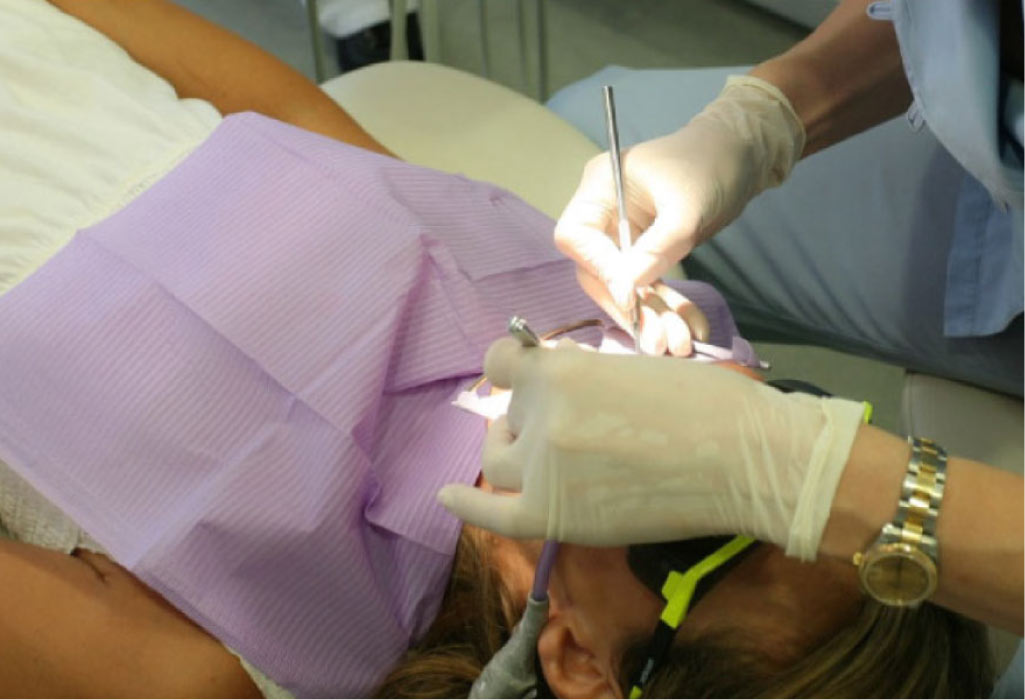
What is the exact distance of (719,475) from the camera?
0.81 meters

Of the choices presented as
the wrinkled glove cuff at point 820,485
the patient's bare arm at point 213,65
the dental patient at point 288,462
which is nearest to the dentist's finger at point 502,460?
the dental patient at point 288,462

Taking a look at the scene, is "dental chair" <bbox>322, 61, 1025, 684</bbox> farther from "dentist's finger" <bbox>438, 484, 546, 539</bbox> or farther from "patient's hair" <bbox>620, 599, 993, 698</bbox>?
"dentist's finger" <bbox>438, 484, 546, 539</bbox>

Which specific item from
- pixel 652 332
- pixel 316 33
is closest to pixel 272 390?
pixel 652 332

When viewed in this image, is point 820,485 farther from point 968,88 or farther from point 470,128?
point 470,128

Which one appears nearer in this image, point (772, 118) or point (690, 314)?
point (690, 314)

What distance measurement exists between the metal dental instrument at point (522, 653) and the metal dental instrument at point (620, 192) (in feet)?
0.56

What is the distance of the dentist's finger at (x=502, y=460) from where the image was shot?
89cm

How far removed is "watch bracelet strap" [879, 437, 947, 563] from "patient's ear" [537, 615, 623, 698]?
0.33m

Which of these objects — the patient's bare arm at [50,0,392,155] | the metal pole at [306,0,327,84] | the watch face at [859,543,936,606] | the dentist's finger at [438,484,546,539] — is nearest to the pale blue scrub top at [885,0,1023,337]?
the watch face at [859,543,936,606]

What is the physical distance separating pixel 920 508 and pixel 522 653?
1.27 ft

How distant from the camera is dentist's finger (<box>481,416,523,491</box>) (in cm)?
89

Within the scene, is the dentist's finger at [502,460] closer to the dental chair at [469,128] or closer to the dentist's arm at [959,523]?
the dentist's arm at [959,523]

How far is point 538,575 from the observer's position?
94cm

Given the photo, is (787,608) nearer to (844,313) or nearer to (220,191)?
(844,313)
